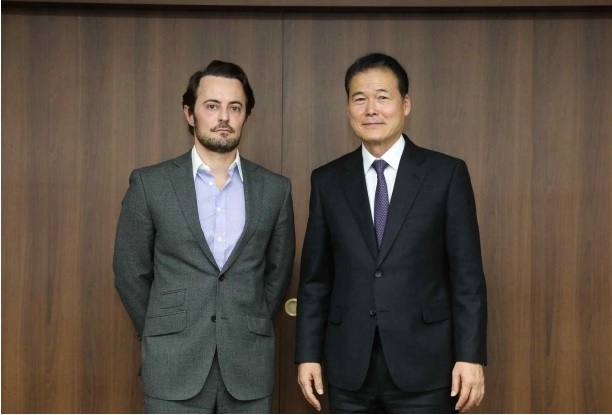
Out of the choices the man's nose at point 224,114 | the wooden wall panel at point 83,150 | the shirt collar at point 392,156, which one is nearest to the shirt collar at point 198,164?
the man's nose at point 224,114

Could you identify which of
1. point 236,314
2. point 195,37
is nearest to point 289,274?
point 236,314

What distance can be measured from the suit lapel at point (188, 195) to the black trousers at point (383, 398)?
57 centimetres

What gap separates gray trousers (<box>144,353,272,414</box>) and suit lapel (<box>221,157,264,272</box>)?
13.2 inches

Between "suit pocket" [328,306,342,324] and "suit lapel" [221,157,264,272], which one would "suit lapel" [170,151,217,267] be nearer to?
"suit lapel" [221,157,264,272]

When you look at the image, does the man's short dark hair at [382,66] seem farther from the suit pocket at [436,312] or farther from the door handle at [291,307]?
the door handle at [291,307]

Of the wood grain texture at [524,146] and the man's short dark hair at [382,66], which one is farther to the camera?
the wood grain texture at [524,146]

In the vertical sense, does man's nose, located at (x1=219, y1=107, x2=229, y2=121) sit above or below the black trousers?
above

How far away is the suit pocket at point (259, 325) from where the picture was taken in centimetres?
247

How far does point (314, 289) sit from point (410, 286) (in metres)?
0.31

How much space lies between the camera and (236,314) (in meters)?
2.46

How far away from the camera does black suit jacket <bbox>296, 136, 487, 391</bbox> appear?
228 cm

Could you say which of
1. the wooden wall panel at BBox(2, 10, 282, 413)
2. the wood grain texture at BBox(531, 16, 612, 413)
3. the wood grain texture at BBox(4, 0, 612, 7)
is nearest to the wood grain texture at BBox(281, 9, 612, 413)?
the wood grain texture at BBox(531, 16, 612, 413)

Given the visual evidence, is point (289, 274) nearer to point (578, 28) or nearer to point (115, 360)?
point (115, 360)

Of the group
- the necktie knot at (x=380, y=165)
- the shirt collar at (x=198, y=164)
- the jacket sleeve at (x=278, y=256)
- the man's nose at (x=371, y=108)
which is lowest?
the jacket sleeve at (x=278, y=256)
